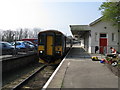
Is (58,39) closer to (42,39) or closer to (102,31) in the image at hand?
(42,39)

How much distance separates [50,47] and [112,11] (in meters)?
9.04

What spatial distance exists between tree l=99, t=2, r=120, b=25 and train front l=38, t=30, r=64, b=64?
7.81m

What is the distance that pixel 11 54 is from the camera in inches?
653

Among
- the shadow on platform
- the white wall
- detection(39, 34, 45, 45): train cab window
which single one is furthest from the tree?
detection(39, 34, 45, 45): train cab window

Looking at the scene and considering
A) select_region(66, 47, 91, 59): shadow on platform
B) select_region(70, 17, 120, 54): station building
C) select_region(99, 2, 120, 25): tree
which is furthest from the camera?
select_region(70, 17, 120, 54): station building

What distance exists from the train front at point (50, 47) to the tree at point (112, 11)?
7807mm

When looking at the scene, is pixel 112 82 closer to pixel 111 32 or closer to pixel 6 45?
pixel 6 45

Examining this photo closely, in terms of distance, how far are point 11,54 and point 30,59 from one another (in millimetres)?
4367

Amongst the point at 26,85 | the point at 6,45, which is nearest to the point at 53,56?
the point at 26,85

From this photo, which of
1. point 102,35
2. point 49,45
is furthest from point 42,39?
point 102,35

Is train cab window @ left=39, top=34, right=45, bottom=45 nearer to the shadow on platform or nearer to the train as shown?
the train

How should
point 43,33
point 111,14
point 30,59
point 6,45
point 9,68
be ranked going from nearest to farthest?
1. point 9,68
2. point 43,33
3. point 6,45
4. point 111,14
5. point 30,59

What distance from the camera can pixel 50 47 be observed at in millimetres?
14781

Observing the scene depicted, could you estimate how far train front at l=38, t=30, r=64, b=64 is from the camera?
14.6 meters
